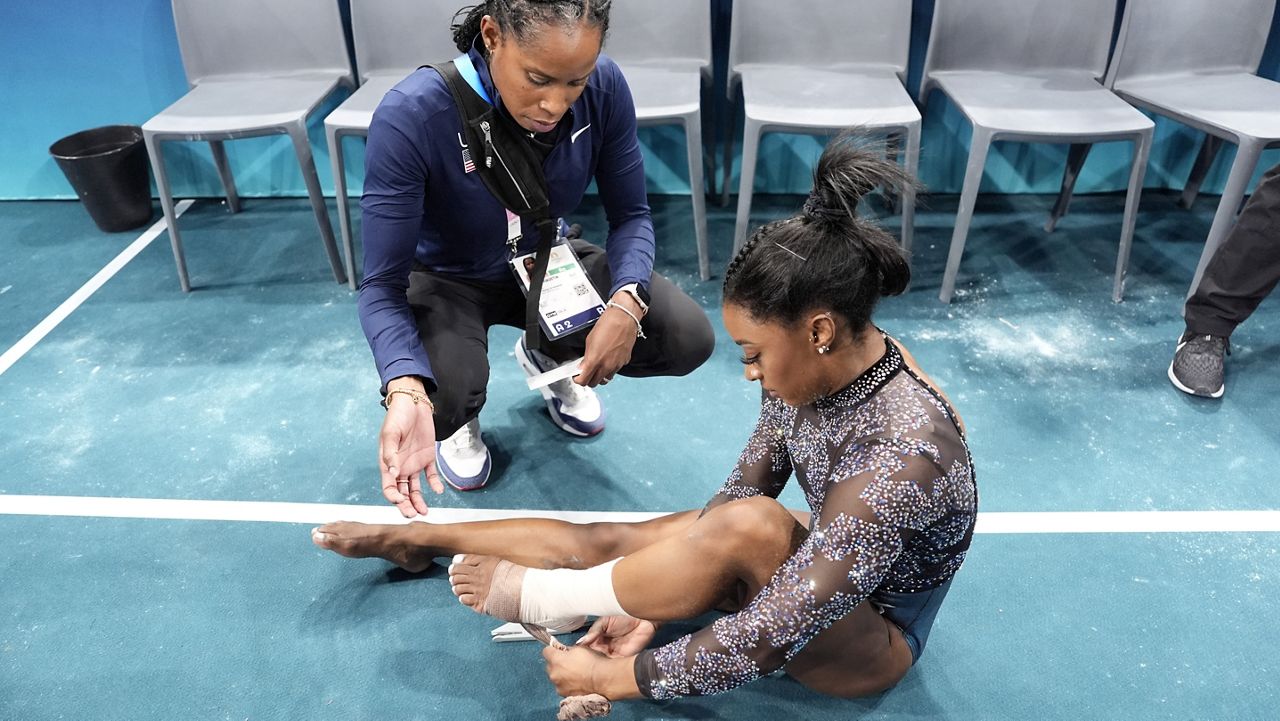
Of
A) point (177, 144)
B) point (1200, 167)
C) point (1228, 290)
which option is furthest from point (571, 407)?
point (1200, 167)

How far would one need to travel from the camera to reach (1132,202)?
272cm

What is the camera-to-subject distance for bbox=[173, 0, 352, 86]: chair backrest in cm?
308

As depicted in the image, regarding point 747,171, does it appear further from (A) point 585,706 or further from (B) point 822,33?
(A) point 585,706

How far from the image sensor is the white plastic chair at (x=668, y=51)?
290 cm

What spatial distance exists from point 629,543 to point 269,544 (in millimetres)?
863

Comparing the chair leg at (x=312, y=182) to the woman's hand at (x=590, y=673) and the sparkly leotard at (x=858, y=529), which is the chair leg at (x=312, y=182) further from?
the sparkly leotard at (x=858, y=529)

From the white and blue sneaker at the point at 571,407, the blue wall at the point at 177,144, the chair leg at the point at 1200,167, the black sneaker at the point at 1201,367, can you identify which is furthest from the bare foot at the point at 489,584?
the chair leg at the point at 1200,167

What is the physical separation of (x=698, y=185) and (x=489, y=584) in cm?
169

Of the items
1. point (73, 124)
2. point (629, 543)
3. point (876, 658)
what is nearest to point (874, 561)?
point (876, 658)

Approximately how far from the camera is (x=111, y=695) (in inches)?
64.7

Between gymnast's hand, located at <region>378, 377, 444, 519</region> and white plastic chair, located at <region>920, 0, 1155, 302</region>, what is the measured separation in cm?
190

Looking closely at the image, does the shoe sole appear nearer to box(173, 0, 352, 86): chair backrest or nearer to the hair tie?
the hair tie

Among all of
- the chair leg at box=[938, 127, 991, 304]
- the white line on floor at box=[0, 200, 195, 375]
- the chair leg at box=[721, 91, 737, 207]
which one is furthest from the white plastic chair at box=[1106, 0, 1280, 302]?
the white line on floor at box=[0, 200, 195, 375]

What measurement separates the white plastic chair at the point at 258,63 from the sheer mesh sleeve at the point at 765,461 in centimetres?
192
